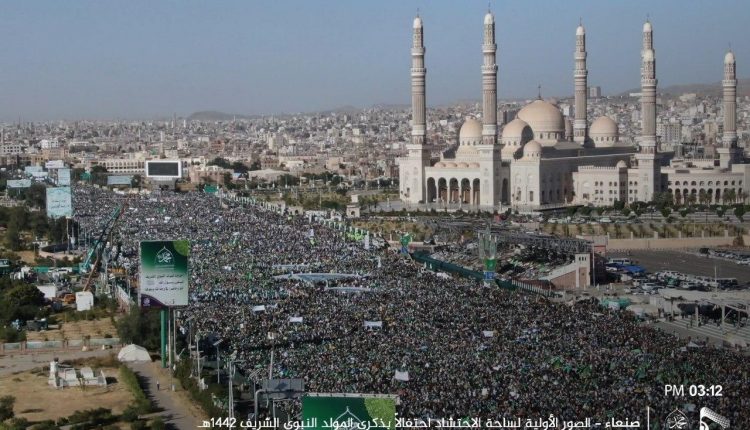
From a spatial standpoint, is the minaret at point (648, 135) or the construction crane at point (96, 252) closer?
the construction crane at point (96, 252)

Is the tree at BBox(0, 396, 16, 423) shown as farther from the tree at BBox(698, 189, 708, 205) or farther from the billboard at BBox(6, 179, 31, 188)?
the billboard at BBox(6, 179, 31, 188)

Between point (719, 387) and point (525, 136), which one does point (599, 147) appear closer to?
point (525, 136)

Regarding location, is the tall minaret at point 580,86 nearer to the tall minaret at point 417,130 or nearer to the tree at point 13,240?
the tall minaret at point 417,130

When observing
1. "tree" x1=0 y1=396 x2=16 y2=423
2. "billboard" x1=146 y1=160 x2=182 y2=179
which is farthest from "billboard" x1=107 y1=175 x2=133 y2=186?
"tree" x1=0 y1=396 x2=16 y2=423

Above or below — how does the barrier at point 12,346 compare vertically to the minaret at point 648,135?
below

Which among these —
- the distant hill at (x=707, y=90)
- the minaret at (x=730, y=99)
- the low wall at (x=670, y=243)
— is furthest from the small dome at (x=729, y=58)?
the distant hill at (x=707, y=90)

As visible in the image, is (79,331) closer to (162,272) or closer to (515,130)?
(162,272)

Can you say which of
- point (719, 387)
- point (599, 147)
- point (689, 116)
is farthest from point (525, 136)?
point (689, 116)
